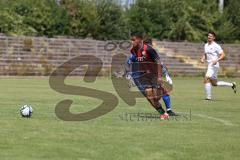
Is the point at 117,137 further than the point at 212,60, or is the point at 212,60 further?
the point at 212,60

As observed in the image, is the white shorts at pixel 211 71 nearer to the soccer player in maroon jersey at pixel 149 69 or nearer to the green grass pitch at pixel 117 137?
Answer: the green grass pitch at pixel 117 137

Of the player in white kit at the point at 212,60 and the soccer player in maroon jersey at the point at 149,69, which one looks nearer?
the soccer player in maroon jersey at the point at 149,69

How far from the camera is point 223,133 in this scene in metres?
12.0

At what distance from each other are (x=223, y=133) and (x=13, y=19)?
33733 millimetres

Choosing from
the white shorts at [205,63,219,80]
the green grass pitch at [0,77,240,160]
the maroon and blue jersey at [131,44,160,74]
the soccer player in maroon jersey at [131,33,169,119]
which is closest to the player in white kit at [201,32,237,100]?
the white shorts at [205,63,219,80]

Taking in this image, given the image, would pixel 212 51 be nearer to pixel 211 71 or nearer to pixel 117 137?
pixel 211 71

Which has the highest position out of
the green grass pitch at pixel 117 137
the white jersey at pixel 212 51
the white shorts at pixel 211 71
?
the white jersey at pixel 212 51

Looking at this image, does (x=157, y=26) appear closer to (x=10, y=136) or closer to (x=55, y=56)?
(x=55, y=56)

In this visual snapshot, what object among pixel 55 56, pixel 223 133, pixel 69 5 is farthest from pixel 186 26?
pixel 223 133

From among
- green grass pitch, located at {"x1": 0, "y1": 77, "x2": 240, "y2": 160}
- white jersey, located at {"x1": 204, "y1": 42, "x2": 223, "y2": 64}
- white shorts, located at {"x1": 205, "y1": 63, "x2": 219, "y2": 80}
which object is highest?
white jersey, located at {"x1": 204, "y1": 42, "x2": 223, "y2": 64}

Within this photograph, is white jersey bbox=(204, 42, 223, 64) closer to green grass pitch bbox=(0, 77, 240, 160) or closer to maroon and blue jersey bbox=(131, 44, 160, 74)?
green grass pitch bbox=(0, 77, 240, 160)

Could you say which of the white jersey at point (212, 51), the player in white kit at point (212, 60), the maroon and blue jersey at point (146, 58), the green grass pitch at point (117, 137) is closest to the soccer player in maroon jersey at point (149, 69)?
the maroon and blue jersey at point (146, 58)

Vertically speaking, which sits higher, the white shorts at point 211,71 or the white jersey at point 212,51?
the white jersey at point 212,51

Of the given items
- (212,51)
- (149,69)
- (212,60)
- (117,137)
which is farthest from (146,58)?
Answer: (212,60)
